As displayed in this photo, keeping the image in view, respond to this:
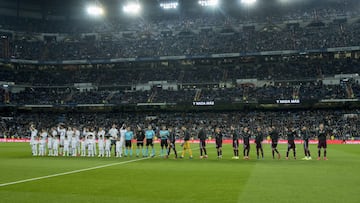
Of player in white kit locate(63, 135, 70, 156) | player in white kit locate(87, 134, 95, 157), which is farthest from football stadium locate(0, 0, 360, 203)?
player in white kit locate(87, 134, 95, 157)

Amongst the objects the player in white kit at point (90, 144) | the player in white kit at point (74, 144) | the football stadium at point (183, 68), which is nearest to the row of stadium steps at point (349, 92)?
the football stadium at point (183, 68)

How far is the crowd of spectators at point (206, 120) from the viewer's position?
165 ft

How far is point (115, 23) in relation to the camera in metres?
76.5

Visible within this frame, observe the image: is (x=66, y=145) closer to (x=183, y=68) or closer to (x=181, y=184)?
(x=181, y=184)

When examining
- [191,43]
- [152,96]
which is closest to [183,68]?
[191,43]

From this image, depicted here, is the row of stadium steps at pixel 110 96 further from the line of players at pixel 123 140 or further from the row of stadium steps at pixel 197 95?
the line of players at pixel 123 140

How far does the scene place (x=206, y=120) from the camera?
2221 inches

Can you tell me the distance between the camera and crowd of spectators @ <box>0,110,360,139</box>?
165 feet

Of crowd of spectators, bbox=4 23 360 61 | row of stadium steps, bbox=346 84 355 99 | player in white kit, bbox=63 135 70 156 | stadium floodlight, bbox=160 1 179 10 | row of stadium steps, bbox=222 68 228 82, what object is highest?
stadium floodlight, bbox=160 1 179 10

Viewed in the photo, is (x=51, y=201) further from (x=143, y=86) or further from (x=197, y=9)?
(x=197, y=9)

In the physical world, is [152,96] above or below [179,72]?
below

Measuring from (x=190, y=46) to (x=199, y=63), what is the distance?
399 centimetres

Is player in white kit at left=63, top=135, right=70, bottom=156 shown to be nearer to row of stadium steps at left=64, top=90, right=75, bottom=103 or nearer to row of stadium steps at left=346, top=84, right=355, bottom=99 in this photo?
row of stadium steps at left=64, top=90, right=75, bottom=103

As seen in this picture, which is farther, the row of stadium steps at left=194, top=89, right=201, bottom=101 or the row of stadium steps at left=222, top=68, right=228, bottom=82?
the row of stadium steps at left=222, top=68, right=228, bottom=82
